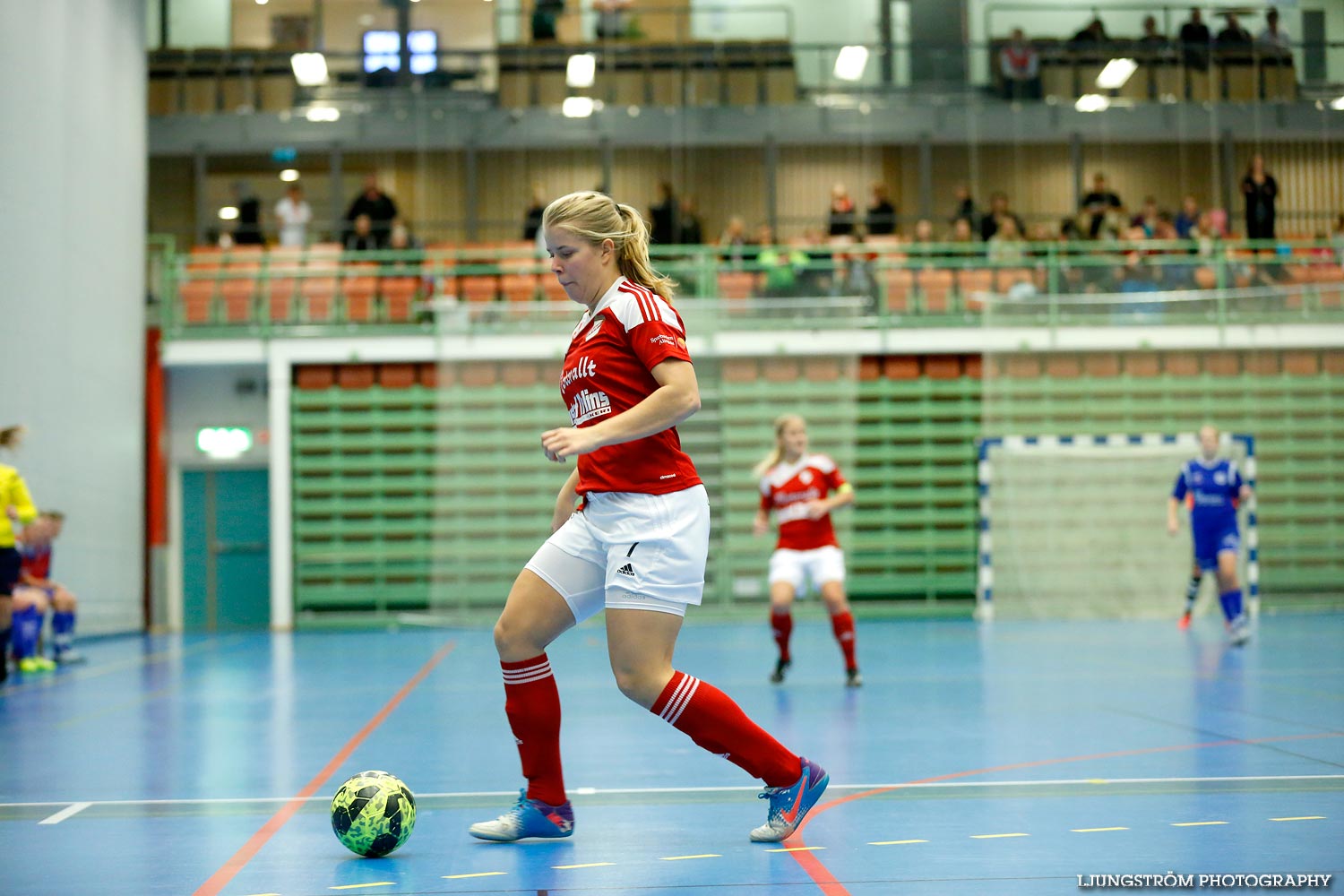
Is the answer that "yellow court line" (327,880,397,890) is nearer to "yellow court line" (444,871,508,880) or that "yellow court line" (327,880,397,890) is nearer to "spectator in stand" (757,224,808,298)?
"yellow court line" (444,871,508,880)

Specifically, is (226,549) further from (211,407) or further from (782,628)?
(782,628)

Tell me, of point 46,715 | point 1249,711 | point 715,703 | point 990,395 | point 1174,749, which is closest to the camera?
point 715,703

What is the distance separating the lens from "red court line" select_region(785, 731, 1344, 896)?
12.4 ft

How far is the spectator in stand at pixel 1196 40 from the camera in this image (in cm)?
2216

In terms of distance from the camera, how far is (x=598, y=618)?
1881 centimetres

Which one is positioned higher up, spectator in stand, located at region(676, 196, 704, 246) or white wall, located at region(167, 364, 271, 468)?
spectator in stand, located at region(676, 196, 704, 246)

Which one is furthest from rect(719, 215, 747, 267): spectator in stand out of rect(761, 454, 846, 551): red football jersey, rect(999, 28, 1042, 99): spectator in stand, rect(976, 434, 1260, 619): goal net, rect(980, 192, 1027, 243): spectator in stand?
rect(761, 454, 846, 551): red football jersey

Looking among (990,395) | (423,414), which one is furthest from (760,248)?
(423,414)

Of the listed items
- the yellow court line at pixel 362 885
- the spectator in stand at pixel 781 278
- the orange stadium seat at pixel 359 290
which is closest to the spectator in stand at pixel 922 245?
the spectator in stand at pixel 781 278

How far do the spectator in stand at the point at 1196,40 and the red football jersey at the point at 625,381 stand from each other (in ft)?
68.9

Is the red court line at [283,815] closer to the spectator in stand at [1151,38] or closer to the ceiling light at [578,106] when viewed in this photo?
the ceiling light at [578,106]

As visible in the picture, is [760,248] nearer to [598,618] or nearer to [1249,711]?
[598,618]

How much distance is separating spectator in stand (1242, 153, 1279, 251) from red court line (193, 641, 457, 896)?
57.5 feet

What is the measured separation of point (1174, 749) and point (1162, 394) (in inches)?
543
